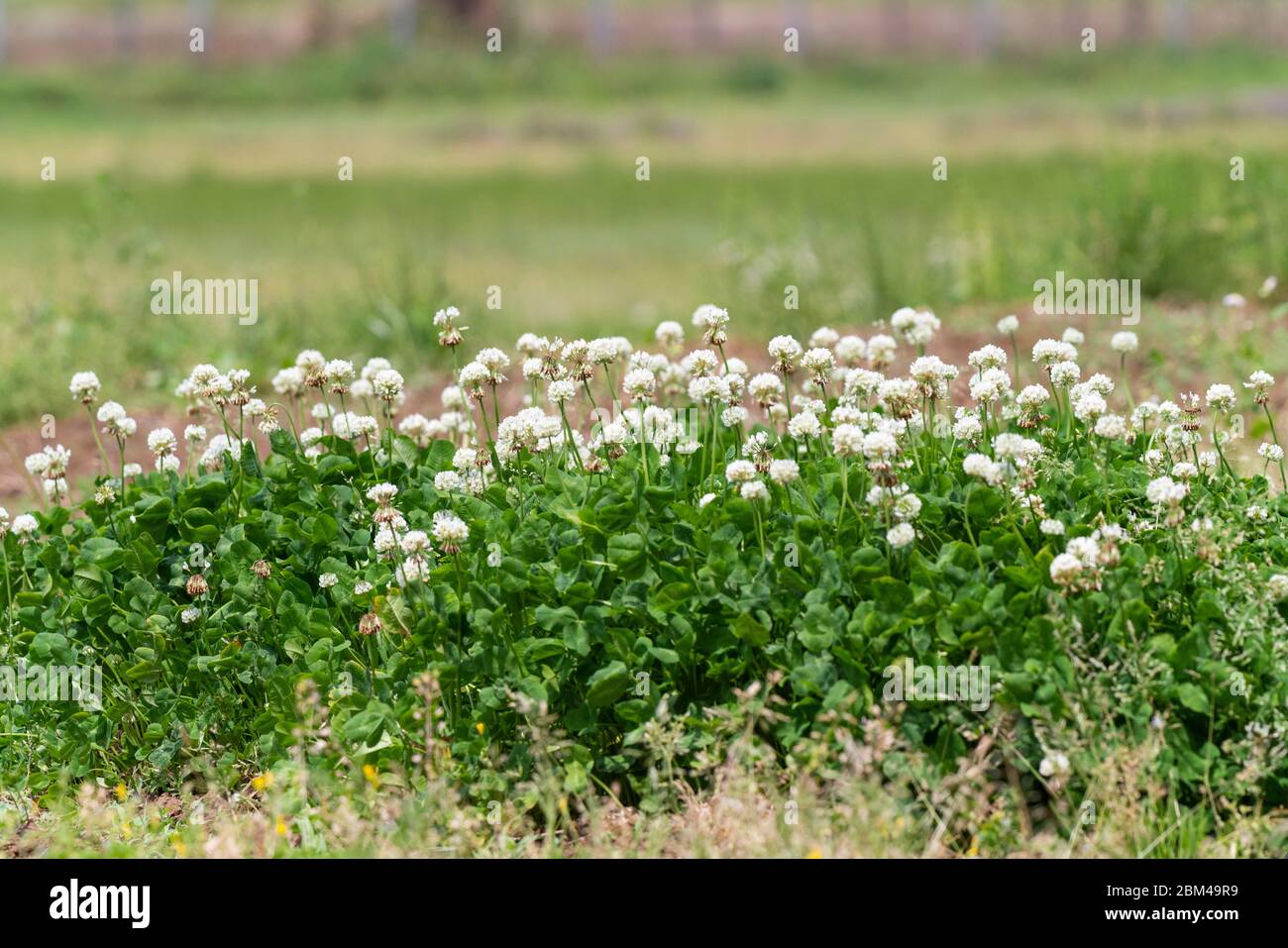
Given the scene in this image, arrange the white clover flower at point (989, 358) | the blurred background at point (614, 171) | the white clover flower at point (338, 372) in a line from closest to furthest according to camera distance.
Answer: the white clover flower at point (989, 358) → the white clover flower at point (338, 372) → the blurred background at point (614, 171)

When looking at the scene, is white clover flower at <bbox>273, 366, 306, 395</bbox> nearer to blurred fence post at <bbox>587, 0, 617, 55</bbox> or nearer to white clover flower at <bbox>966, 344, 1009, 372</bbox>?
white clover flower at <bbox>966, 344, 1009, 372</bbox>

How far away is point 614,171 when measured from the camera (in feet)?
66.8

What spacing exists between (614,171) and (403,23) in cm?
1453

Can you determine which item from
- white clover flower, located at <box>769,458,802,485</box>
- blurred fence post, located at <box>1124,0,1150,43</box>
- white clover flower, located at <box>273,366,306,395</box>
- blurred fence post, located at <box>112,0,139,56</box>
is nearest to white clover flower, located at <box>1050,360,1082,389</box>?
white clover flower, located at <box>769,458,802,485</box>

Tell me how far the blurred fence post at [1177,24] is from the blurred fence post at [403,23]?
604 inches

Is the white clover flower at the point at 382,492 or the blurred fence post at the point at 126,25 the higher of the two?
the blurred fence post at the point at 126,25

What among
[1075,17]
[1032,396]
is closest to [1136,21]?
[1075,17]

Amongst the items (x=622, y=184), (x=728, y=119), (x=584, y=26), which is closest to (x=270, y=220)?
(x=622, y=184)

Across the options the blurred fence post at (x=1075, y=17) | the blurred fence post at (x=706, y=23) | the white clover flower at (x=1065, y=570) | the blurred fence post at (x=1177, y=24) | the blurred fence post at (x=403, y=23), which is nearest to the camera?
the white clover flower at (x=1065, y=570)

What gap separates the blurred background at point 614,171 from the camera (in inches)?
388

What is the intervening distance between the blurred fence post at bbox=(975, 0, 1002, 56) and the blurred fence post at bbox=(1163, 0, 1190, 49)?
3.52 metres

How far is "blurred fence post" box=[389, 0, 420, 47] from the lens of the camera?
3141 centimetres

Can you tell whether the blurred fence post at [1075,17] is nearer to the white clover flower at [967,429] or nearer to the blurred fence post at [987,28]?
the blurred fence post at [987,28]

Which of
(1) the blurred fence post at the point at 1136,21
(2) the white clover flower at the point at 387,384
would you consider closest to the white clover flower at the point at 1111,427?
(2) the white clover flower at the point at 387,384
